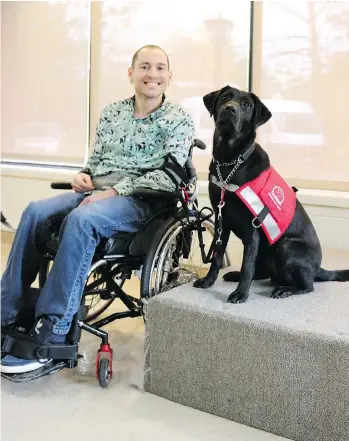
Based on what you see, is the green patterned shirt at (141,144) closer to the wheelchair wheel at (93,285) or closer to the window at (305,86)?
the wheelchair wheel at (93,285)

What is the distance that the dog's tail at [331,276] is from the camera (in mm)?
2152

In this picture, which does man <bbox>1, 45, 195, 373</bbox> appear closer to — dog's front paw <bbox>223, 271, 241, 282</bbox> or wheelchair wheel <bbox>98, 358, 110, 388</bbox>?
wheelchair wheel <bbox>98, 358, 110, 388</bbox>

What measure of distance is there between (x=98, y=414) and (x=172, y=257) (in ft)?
2.30

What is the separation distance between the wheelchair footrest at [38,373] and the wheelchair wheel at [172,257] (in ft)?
1.22

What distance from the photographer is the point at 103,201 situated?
6.68 feet

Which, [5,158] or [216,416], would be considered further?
[5,158]

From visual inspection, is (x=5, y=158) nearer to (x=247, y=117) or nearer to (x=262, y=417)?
(x=247, y=117)

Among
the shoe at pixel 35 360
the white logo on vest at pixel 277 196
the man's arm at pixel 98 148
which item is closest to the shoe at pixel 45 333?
the shoe at pixel 35 360

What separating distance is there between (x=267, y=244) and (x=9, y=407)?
40.4 inches

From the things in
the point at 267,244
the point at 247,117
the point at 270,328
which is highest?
the point at 247,117

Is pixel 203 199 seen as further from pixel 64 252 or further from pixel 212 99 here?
pixel 64 252

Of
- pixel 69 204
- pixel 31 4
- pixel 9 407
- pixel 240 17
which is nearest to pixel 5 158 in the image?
pixel 31 4

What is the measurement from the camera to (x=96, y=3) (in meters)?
4.07

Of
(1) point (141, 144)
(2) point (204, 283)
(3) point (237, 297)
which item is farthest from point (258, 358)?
(1) point (141, 144)
